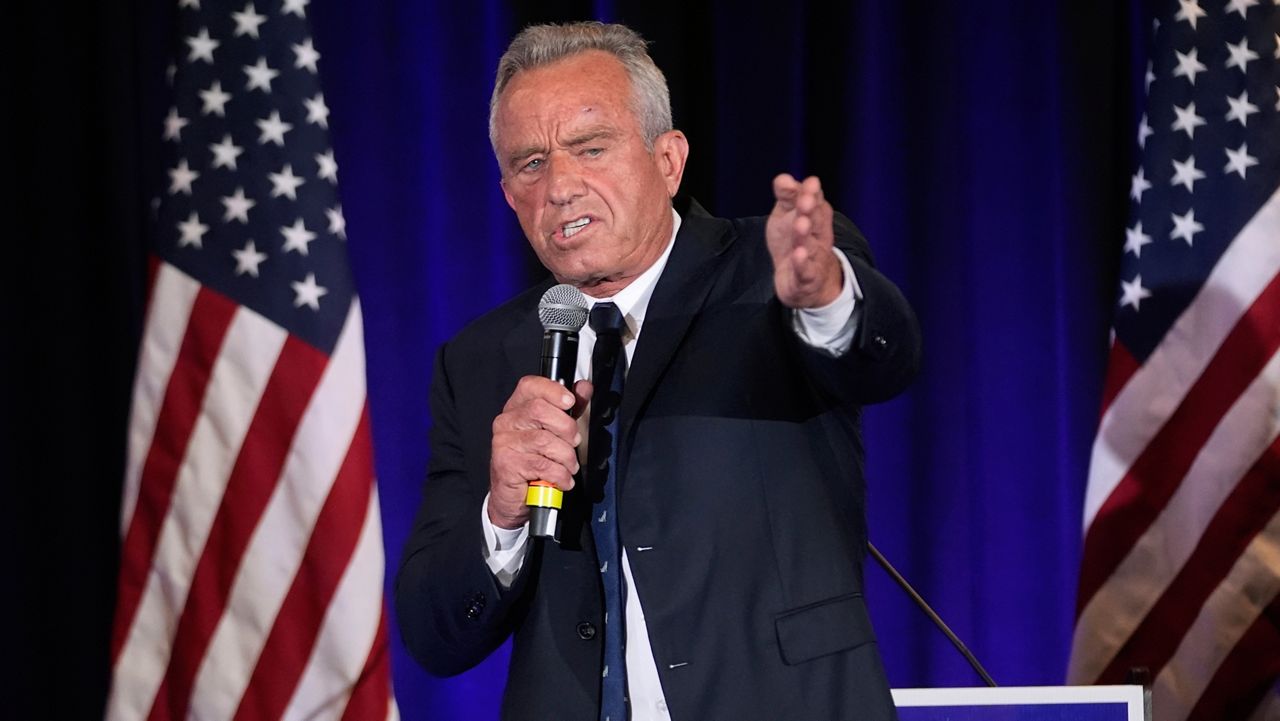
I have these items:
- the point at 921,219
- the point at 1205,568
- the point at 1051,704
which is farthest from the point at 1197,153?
the point at 1051,704

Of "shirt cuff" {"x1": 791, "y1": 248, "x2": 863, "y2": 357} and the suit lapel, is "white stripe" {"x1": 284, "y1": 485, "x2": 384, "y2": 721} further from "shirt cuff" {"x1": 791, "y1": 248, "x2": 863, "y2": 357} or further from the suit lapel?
"shirt cuff" {"x1": 791, "y1": 248, "x2": 863, "y2": 357}

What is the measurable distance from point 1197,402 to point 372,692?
2107 millimetres

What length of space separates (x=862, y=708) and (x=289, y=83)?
2.17 meters

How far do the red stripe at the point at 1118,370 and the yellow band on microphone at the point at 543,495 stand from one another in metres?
2.24

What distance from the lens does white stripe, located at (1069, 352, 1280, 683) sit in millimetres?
3193

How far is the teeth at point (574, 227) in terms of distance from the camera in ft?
6.21

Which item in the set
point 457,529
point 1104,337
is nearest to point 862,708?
point 457,529

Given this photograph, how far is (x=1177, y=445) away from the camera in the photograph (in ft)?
10.8

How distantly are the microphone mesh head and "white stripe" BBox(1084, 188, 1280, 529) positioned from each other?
209 centimetres

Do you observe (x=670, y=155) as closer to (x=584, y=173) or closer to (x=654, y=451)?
(x=584, y=173)

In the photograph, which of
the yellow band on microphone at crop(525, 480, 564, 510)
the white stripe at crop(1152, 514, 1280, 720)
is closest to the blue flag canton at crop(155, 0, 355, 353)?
the yellow band on microphone at crop(525, 480, 564, 510)

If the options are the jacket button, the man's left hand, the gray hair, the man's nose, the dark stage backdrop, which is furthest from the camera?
the dark stage backdrop

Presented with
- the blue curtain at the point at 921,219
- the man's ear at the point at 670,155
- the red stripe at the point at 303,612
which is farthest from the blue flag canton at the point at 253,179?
the man's ear at the point at 670,155

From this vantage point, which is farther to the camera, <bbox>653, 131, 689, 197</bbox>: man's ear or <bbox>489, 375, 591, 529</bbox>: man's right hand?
<bbox>653, 131, 689, 197</bbox>: man's ear
